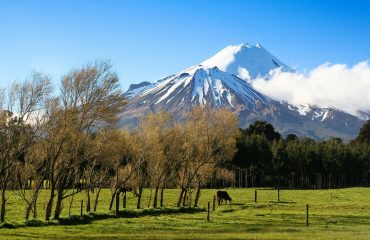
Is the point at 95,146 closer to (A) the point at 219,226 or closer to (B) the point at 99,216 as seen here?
(B) the point at 99,216

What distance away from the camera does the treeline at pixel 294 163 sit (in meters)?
119

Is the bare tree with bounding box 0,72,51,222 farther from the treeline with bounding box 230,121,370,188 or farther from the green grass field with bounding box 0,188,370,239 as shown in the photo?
the treeline with bounding box 230,121,370,188

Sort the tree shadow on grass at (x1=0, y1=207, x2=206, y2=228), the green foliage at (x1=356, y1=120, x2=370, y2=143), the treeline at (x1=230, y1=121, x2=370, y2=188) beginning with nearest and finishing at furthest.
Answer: the tree shadow on grass at (x1=0, y1=207, x2=206, y2=228)
the treeline at (x1=230, y1=121, x2=370, y2=188)
the green foliage at (x1=356, y1=120, x2=370, y2=143)

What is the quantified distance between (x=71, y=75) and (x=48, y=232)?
16.1 meters

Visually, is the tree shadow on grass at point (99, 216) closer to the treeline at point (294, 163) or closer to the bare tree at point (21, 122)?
the bare tree at point (21, 122)

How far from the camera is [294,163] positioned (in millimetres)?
123500

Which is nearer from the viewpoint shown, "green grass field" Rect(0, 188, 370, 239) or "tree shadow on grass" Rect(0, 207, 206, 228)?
"green grass field" Rect(0, 188, 370, 239)

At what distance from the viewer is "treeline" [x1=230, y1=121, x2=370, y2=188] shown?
119m

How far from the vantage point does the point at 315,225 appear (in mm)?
40219

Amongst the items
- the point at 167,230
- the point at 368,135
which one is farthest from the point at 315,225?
the point at 368,135

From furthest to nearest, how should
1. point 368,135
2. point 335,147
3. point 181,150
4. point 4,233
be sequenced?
point 368,135
point 335,147
point 181,150
point 4,233

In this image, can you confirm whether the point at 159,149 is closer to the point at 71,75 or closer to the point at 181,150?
the point at 181,150

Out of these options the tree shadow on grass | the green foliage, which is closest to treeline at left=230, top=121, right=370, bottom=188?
the green foliage

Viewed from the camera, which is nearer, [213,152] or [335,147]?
[213,152]
